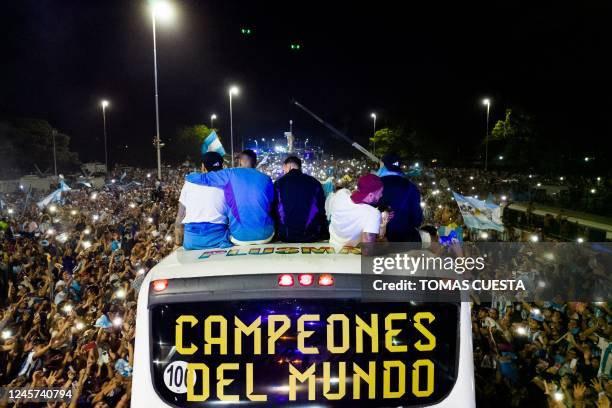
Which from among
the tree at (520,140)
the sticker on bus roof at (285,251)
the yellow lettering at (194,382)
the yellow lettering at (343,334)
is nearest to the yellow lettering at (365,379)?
the yellow lettering at (343,334)

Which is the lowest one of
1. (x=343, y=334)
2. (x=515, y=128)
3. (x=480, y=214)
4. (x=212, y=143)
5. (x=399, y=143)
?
(x=480, y=214)

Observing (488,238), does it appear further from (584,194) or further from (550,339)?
(584,194)

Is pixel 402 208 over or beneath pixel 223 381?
over

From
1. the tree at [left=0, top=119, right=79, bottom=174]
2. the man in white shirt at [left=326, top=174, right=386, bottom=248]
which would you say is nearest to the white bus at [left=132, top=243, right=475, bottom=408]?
the man in white shirt at [left=326, top=174, right=386, bottom=248]

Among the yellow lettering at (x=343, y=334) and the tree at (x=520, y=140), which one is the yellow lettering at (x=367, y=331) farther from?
the tree at (x=520, y=140)

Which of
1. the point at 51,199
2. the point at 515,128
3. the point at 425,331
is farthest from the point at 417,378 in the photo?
the point at 515,128

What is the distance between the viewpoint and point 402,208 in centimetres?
474

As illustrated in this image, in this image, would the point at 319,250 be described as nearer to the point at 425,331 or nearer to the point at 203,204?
the point at 425,331

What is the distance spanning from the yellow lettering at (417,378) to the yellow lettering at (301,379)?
53 centimetres

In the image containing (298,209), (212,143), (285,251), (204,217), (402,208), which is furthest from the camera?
(212,143)

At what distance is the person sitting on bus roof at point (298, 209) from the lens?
4254 mm

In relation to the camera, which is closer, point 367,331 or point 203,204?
point 367,331

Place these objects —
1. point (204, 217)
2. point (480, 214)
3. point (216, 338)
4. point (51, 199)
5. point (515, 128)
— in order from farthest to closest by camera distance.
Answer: point (515, 128), point (51, 199), point (480, 214), point (204, 217), point (216, 338)

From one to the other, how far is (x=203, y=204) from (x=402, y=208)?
177 centimetres
